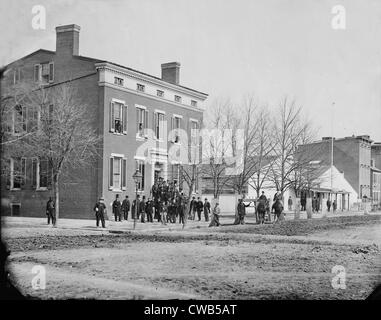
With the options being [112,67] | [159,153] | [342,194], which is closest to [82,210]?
[159,153]

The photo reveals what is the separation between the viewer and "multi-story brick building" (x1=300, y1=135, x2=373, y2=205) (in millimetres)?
8445

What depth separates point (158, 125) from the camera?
935 cm

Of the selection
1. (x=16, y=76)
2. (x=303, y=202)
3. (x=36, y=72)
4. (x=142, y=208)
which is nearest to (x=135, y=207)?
(x=142, y=208)

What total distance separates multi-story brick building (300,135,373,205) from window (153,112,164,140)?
3062 millimetres

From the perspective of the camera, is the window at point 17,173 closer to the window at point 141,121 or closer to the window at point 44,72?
the window at point 44,72

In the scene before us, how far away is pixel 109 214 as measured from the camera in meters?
9.99

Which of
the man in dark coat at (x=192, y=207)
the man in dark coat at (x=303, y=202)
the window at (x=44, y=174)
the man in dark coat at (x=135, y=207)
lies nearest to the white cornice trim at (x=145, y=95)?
the window at (x=44, y=174)

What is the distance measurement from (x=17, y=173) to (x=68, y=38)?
89.8 inches

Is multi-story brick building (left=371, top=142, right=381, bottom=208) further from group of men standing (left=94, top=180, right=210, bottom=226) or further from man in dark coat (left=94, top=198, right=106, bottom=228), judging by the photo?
man in dark coat (left=94, top=198, right=106, bottom=228)

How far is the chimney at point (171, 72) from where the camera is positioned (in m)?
8.19

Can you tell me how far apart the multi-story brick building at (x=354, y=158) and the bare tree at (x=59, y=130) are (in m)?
4.49

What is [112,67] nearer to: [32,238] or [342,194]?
[32,238]

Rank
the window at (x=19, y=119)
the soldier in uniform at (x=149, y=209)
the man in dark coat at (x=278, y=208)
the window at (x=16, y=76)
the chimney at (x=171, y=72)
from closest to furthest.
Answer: the window at (x=16, y=76) < the window at (x=19, y=119) < the chimney at (x=171, y=72) < the soldier in uniform at (x=149, y=209) < the man in dark coat at (x=278, y=208)

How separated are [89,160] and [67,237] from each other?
2.02 m
